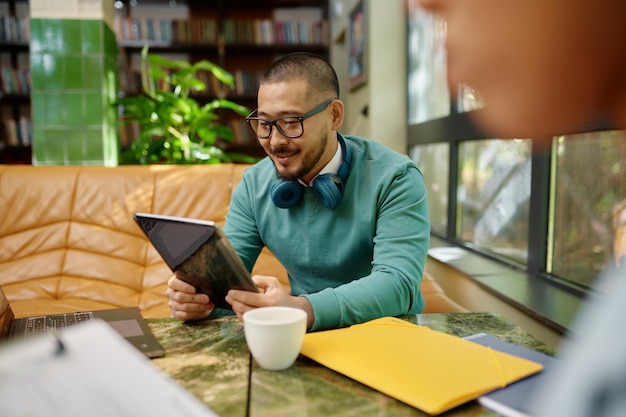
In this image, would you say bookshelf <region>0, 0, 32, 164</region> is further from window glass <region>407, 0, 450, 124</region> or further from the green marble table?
the green marble table

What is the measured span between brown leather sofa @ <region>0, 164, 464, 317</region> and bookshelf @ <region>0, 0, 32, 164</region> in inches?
113

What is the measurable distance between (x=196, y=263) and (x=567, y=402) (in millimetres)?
759

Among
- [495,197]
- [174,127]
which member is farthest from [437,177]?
[174,127]

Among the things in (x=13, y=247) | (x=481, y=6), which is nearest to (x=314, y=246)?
(x=481, y=6)

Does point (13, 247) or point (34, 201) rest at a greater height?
point (34, 201)

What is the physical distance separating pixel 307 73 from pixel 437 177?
2.28m

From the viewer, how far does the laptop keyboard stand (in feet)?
2.98

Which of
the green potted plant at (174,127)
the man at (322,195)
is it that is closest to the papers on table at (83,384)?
the man at (322,195)

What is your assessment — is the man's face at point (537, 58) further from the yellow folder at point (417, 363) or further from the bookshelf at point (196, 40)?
the bookshelf at point (196, 40)

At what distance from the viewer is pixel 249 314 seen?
742mm

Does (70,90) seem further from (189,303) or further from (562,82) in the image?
(562,82)

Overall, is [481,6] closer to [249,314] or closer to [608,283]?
[608,283]

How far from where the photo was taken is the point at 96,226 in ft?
7.34

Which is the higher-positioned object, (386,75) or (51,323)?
(386,75)
